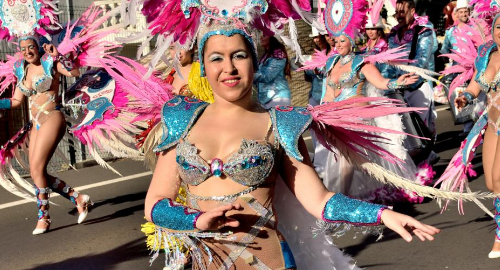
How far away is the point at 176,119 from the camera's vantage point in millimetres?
2887

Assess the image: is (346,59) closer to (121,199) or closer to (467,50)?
(467,50)

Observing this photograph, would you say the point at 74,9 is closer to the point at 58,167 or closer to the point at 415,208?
the point at 58,167

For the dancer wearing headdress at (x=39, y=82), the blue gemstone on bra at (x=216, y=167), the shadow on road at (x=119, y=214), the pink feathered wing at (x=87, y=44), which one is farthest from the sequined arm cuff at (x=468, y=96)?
the shadow on road at (x=119, y=214)

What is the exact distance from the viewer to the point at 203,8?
9.37 ft

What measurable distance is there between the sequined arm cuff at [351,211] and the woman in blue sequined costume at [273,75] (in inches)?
214

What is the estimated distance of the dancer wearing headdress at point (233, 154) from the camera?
2746 millimetres

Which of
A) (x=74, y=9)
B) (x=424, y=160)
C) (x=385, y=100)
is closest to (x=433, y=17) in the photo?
(x=74, y=9)

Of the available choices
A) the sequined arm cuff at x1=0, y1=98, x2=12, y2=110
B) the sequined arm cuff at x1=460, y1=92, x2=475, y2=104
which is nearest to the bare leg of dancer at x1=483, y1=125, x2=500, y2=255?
the sequined arm cuff at x1=460, y1=92, x2=475, y2=104

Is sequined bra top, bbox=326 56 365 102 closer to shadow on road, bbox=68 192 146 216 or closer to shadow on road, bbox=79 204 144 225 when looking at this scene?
shadow on road, bbox=79 204 144 225

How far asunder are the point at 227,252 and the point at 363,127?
774 millimetres

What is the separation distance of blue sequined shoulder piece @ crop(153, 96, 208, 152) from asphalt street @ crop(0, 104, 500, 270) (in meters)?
2.95

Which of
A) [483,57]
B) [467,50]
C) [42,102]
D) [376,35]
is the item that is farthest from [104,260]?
[376,35]

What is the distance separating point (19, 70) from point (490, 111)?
4549 mm

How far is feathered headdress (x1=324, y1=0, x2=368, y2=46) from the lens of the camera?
7.00 metres
